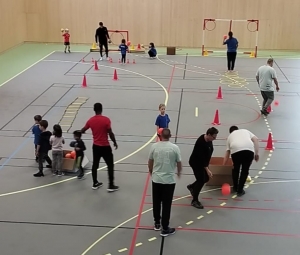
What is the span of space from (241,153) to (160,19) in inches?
785

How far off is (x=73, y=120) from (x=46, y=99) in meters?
2.68

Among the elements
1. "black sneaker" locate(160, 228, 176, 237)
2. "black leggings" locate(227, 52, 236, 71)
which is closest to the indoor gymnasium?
"black sneaker" locate(160, 228, 176, 237)

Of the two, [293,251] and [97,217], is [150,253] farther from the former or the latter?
[293,251]

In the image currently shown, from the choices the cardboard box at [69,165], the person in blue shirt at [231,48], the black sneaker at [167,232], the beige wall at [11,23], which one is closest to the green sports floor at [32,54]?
the beige wall at [11,23]

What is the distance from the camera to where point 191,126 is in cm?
1303

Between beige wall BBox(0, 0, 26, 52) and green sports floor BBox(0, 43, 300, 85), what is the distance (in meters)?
0.43

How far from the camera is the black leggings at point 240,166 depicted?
8.56 meters

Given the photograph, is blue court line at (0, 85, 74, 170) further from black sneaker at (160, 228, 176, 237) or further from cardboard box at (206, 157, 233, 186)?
cardboard box at (206, 157, 233, 186)

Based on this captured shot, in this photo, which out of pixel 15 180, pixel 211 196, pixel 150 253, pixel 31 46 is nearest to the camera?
pixel 150 253

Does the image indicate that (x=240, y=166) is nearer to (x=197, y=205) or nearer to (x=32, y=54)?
(x=197, y=205)

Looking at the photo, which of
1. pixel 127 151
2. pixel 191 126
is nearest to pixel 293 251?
pixel 127 151

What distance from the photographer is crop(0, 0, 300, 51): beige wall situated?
26.6 metres

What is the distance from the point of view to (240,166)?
8.94m

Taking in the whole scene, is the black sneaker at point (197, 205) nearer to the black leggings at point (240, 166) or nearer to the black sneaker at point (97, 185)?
the black leggings at point (240, 166)
